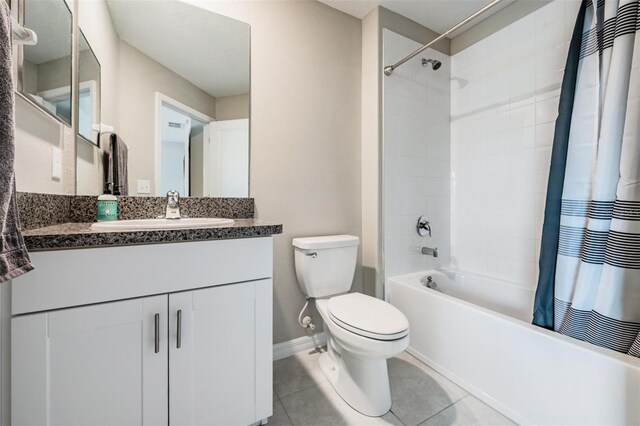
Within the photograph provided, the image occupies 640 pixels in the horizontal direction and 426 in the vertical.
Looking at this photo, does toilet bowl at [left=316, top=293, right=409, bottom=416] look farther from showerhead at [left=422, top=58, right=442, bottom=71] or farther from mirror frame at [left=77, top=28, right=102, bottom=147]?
showerhead at [left=422, top=58, right=442, bottom=71]

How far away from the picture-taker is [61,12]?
105 cm

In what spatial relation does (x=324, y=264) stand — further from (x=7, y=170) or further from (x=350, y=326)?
(x=7, y=170)

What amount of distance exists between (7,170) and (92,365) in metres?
0.58

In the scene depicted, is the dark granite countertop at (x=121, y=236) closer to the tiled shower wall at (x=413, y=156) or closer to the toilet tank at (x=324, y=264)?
the toilet tank at (x=324, y=264)

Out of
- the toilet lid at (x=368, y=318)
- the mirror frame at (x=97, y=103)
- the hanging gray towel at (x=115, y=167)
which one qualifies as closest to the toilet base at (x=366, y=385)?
the toilet lid at (x=368, y=318)

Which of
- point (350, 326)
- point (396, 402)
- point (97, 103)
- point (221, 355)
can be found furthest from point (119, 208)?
point (396, 402)

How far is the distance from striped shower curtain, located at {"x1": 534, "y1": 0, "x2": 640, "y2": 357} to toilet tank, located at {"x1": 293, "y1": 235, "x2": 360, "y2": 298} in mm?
992

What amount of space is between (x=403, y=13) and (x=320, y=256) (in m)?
1.81

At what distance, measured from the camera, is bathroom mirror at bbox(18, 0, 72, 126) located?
885mm

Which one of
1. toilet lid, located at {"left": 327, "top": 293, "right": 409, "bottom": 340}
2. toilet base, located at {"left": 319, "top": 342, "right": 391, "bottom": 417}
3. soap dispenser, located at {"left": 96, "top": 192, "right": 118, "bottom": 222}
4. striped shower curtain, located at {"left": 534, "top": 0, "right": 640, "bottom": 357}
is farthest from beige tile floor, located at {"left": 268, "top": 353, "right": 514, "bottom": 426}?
soap dispenser, located at {"left": 96, "top": 192, "right": 118, "bottom": 222}

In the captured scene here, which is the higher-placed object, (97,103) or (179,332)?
(97,103)

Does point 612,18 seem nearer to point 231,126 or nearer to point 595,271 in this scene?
point 595,271

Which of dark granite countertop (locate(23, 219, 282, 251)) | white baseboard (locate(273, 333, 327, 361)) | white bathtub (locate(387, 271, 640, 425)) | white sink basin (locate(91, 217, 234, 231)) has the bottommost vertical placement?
white baseboard (locate(273, 333, 327, 361))

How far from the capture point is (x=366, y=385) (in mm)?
1245
